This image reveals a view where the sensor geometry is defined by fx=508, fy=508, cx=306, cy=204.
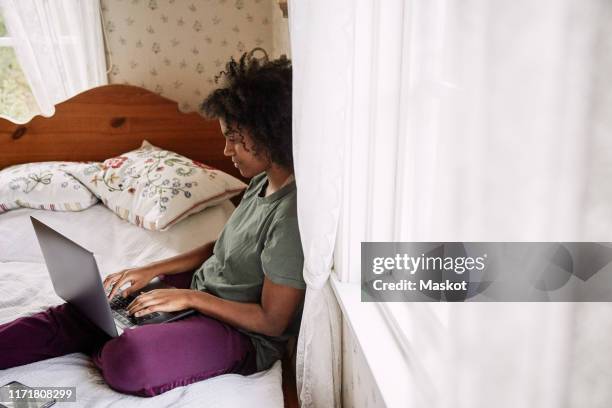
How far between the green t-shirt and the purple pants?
0.09 m

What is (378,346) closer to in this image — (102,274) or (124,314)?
(124,314)

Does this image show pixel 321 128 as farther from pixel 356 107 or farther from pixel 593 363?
pixel 593 363

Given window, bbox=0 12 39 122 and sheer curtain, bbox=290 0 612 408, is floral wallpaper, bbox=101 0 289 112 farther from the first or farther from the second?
sheer curtain, bbox=290 0 612 408

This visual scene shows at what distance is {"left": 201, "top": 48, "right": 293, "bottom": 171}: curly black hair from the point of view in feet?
4.26

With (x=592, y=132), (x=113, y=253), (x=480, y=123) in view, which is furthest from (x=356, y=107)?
Result: (x=113, y=253)

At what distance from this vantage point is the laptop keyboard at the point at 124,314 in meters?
1.28

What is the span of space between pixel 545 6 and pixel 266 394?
1028 mm

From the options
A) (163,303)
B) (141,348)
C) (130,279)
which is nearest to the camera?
(141,348)

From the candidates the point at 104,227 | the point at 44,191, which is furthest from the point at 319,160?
the point at 44,191

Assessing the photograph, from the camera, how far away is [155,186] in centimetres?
208

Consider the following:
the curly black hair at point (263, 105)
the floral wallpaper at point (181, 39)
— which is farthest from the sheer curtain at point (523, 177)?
the floral wallpaper at point (181, 39)

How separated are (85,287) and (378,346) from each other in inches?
28.0

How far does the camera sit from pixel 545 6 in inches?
13.8

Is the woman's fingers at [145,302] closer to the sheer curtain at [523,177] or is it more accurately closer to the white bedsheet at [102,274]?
the white bedsheet at [102,274]
